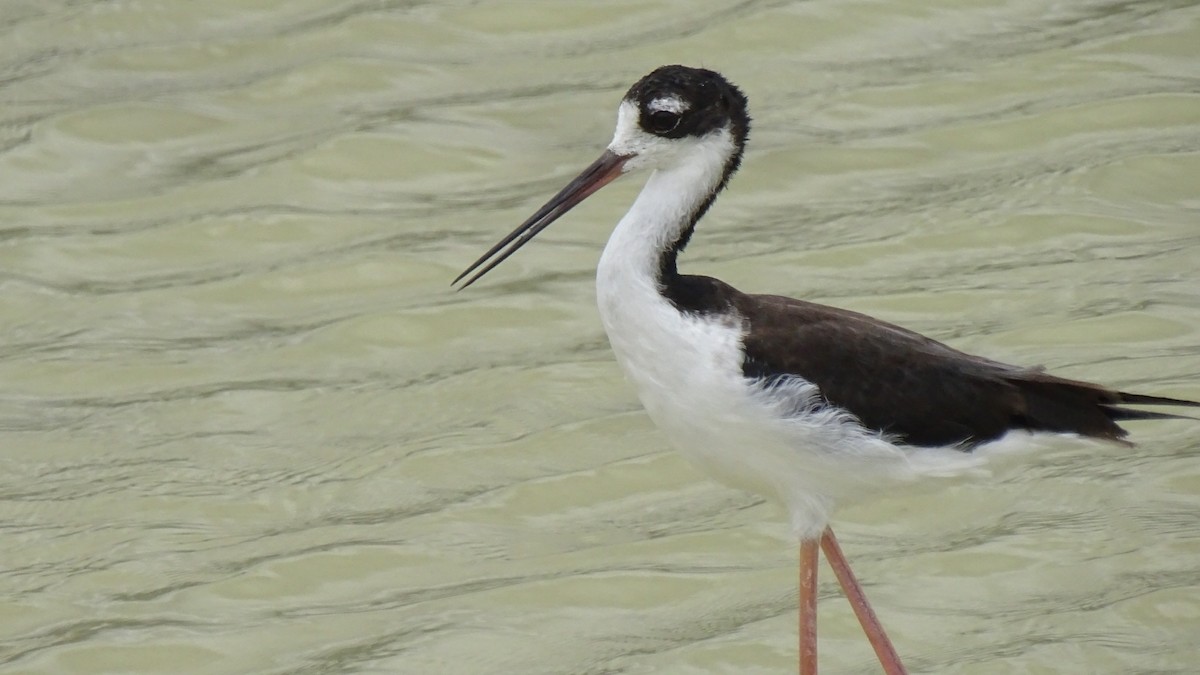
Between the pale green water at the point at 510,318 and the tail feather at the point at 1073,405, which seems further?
the pale green water at the point at 510,318

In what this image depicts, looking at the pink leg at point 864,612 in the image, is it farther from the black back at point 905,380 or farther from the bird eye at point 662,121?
the bird eye at point 662,121

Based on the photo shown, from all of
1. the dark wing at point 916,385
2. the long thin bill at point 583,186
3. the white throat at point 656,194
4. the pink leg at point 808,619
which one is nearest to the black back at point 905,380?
the dark wing at point 916,385

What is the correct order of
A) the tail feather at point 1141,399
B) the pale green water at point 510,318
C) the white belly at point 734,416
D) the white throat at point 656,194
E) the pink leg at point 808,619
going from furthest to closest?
1. the pale green water at point 510,318
2. the pink leg at point 808,619
3. the tail feather at point 1141,399
4. the white throat at point 656,194
5. the white belly at point 734,416

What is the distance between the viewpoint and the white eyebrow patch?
Answer: 5379 millimetres

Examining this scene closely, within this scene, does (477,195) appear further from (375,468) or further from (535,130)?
(375,468)

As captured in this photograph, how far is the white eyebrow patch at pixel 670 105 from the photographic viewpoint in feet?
17.6

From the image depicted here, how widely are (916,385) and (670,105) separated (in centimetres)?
98

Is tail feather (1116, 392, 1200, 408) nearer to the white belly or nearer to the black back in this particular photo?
the black back

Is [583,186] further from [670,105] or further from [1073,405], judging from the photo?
[1073,405]

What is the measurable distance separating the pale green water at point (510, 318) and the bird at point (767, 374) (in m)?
0.30

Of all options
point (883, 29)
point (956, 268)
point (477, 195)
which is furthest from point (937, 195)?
point (477, 195)

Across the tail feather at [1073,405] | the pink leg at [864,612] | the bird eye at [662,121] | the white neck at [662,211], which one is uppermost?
the bird eye at [662,121]

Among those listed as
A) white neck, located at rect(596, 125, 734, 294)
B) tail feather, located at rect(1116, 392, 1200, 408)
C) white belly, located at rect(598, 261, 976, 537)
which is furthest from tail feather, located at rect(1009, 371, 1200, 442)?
white neck, located at rect(596, 125, 734, 294)

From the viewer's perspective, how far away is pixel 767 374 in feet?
17.2
